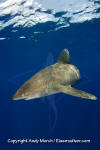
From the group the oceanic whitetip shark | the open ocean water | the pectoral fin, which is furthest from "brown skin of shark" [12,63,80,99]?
the open ocean water

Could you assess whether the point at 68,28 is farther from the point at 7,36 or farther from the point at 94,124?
the point at 94,124

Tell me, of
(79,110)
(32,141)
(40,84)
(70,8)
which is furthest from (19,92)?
(79,110)

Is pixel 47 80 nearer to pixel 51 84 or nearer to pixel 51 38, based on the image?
pixel 51 84

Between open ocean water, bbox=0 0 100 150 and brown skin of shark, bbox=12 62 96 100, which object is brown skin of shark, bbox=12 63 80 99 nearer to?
brown skin of shark, bbox=12 62 96 100

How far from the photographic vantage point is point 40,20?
23.7 metres

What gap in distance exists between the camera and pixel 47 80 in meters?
5.47

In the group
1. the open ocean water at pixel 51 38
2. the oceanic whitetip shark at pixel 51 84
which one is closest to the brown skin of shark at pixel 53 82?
the oceanic whitetip shark at pixel 51 84

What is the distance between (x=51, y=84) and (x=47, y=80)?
169 millimetres

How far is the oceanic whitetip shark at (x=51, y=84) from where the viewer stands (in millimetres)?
4875

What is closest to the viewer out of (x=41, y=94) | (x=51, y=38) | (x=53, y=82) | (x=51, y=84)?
(x=41, y=94)

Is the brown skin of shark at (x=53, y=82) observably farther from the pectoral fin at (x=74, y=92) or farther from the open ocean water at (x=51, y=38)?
the open ocean water at (x=51, y=38)

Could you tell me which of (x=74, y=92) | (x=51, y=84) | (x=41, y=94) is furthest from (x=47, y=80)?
(x=74, y=92)

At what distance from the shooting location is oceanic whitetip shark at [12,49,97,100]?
4.88 m

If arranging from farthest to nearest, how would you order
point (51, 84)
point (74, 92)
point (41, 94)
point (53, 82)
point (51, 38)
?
point (51, 38)
point (53, 82)
point (51, 84)
point (41, 94)
point (74, 92)
